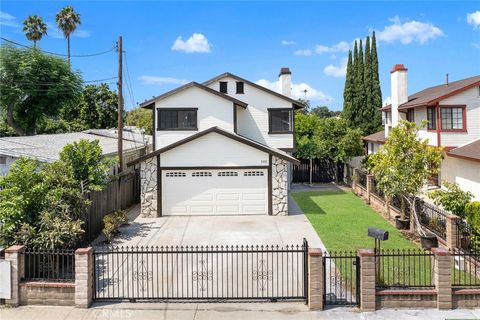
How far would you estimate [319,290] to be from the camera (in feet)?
30.1

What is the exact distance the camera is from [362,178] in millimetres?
25203

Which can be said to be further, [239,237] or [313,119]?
[313,119]

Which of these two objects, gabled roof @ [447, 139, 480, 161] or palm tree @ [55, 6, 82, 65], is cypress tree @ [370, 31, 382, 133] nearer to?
gabled roof @ [447, 139, 480, 161]

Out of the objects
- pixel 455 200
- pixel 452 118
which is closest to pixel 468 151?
pixel 452 118

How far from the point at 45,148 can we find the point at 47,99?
Answer: 2215 cm

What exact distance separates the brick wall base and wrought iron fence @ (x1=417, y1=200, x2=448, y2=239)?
1140 cm

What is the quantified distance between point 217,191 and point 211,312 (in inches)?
437

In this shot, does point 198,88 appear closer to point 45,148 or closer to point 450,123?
point 45,148

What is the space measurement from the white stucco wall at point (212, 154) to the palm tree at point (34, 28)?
143 feet

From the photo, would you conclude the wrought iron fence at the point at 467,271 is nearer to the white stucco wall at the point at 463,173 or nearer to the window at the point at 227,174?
the white stucco wall at the point at 463,173

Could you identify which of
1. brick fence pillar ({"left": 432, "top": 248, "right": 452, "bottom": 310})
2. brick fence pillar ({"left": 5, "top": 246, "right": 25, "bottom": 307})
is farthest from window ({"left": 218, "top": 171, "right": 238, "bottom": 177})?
brick fence pillar ({"left": 432, "top": 248, "right": 452, "bottom": 310})

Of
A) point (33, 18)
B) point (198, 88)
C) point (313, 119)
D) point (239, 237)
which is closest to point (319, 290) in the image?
point (239, 237)

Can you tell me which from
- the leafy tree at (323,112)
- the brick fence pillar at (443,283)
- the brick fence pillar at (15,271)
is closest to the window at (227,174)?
the brick fence pillar at (15,271)

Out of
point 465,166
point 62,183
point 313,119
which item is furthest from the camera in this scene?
point 313,119
